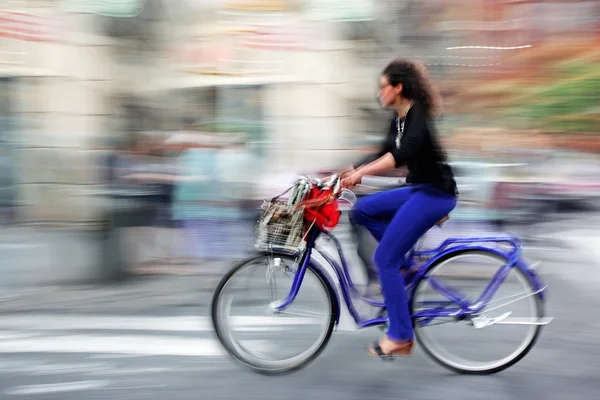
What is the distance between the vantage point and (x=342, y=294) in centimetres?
417

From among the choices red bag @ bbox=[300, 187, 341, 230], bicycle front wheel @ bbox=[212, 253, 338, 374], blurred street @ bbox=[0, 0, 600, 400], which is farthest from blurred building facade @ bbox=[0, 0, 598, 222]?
red bag @ bbox=[300, 187, 341, 230]

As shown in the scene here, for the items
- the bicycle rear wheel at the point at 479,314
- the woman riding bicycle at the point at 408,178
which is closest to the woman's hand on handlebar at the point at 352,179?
the woman riding bicycle at the point at 408,178

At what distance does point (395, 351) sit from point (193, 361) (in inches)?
45.6

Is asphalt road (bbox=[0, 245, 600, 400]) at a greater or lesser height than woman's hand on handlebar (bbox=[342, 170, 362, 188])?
lesser

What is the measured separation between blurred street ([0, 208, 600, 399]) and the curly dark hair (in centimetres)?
124

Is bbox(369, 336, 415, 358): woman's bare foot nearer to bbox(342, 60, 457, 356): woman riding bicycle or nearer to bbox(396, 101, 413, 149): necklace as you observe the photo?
bbox(342, 60, 457, 356): woman riding bicycle

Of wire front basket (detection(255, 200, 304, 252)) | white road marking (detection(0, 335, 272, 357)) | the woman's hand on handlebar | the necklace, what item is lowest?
white road marking (detection(0, 335, 272, 357))

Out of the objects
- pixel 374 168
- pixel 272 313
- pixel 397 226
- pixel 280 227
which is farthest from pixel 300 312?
pixel 374 168

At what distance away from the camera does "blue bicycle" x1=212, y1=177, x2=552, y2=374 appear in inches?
159

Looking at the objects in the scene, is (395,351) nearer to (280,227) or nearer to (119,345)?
(280,227)

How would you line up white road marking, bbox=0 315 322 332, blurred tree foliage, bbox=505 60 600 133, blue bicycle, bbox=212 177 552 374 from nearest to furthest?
1. blue bicycle, bbox=212 177 552 374
2. white road marking, bbox=0 315 322 332
3. blurred tree foliage, bbox=505 60 600 133

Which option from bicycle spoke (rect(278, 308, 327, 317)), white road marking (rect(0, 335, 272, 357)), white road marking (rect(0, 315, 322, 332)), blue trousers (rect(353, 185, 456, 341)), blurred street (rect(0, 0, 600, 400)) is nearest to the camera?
blue trousers (rect(353, 185, 456, 341))

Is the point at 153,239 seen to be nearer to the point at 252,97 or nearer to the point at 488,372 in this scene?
the point at 252,97

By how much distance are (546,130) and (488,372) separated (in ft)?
19.3
